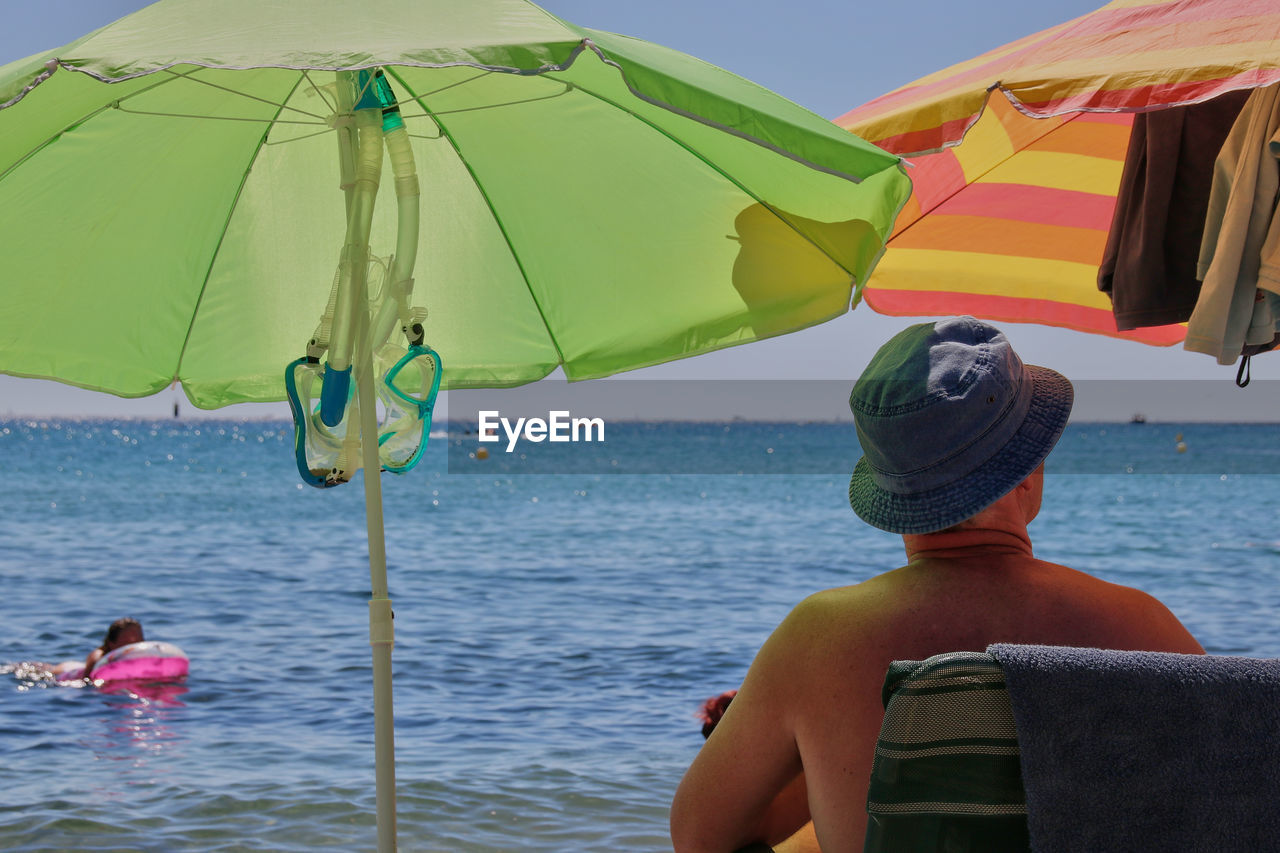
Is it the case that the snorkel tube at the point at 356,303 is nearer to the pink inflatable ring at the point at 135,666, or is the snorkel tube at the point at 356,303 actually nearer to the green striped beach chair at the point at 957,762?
the green striped beach chair at the point at 957,762

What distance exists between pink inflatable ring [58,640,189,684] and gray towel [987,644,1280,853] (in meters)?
9.50

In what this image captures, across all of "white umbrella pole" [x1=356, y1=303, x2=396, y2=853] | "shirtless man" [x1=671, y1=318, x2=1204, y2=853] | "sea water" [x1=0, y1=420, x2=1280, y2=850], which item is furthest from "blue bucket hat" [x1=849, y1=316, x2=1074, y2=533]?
"sea water" [x1=0, y1=420, x2=1280, y2=850]

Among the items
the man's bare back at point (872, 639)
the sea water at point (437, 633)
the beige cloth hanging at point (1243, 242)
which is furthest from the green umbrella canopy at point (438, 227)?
the sea water at point (437, 633)

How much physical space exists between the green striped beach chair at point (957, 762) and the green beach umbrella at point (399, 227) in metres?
1.10

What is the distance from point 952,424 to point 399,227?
49.6 inches

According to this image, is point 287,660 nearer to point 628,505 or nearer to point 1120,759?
point 1120,759

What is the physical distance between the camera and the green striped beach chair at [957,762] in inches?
49.3

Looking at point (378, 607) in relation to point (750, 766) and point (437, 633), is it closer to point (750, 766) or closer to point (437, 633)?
point (750, 766)

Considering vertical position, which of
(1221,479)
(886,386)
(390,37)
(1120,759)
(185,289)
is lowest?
(1221,479)

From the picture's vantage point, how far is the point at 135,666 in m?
9.51

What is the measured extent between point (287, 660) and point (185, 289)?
348 inches

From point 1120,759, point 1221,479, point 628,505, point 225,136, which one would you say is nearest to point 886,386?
point 1120,759

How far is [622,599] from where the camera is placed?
15.6 meters

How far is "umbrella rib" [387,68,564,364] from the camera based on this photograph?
270cm
